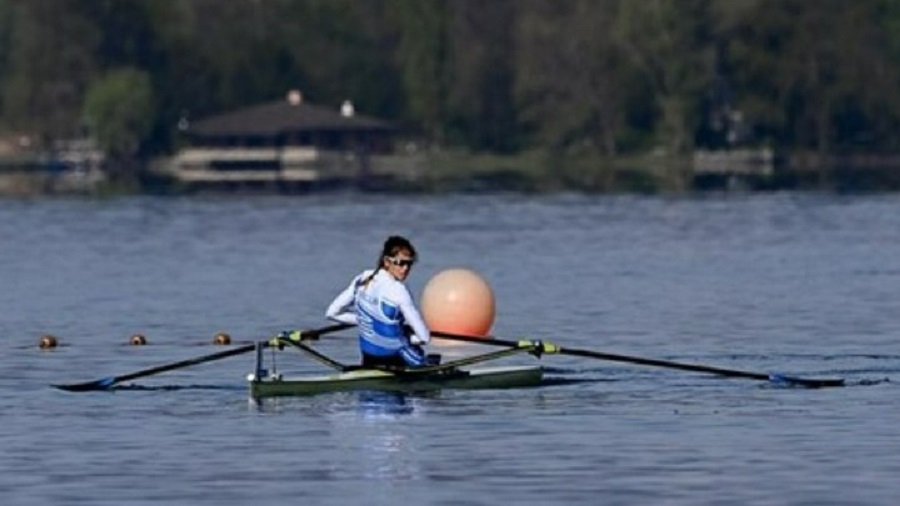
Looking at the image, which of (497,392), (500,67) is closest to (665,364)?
(497,392)

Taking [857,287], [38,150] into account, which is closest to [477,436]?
[857,287]

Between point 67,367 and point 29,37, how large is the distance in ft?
478

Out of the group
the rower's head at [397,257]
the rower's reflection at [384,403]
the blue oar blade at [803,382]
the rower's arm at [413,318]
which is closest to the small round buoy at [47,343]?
the rower's reflection at [384,403]

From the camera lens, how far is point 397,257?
30.8 metres

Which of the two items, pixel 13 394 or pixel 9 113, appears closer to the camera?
pixel 13 394

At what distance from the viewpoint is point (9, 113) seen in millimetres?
185000

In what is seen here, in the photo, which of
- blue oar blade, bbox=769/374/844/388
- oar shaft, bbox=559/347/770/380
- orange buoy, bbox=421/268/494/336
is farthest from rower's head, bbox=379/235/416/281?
orange buoy, bbox=421/268/494/336

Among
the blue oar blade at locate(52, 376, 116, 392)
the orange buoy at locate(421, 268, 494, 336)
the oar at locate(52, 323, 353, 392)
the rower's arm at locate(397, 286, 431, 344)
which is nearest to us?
the rower's arm at locate(397, 286, 431, 344)

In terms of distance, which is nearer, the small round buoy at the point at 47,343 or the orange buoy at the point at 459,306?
the orange buoy at the point at 459,306

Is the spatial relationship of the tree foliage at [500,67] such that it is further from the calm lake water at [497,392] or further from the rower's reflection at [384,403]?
the rower's reflection at [384,403]

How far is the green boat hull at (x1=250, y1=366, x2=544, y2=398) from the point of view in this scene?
30.7 m

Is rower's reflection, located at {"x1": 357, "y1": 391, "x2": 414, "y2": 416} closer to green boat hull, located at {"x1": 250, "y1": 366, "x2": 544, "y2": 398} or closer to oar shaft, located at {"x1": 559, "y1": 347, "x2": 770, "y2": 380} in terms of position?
green boat hull, located at {"x1": 250, "y1": 366, "x2": 544, "y2": 398}

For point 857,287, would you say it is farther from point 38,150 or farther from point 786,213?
point 38,150

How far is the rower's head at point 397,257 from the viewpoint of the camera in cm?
3078
